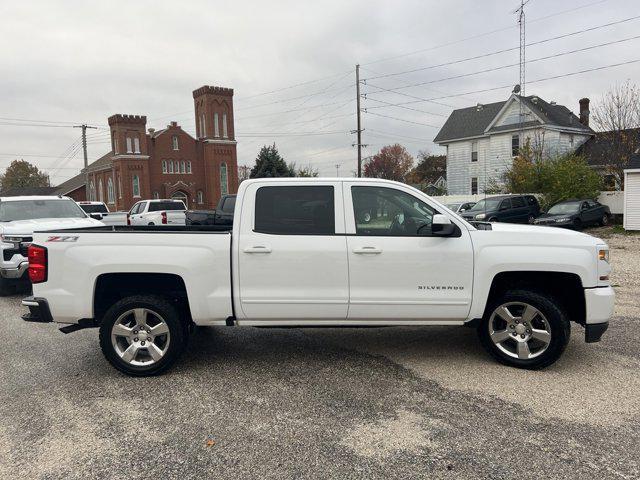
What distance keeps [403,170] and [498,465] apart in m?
83.3

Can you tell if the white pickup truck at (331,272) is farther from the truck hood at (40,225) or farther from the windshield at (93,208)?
the windshield at (93,208)

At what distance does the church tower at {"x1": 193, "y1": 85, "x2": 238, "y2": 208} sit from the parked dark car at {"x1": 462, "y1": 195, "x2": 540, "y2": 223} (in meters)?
43.3

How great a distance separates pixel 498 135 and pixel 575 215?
63.8ft

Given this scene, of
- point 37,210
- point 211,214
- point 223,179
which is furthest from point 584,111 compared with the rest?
point 37,210

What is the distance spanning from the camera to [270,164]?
47500mm

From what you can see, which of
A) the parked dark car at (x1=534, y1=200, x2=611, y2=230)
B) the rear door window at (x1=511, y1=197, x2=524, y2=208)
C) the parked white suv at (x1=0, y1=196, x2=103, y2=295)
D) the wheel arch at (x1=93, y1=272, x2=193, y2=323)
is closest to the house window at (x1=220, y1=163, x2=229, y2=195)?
the rear door window at (x1=511, y1=197, x2=524, y2=208)

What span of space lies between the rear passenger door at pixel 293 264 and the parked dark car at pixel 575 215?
18.9 metres

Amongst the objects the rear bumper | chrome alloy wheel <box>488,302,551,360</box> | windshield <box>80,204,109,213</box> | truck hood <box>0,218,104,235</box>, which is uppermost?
windshield <box>80,204,109,213</box>

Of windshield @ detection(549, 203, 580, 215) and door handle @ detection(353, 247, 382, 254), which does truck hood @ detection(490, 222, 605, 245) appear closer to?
door handle @ detection(353, 247, 382, 254)

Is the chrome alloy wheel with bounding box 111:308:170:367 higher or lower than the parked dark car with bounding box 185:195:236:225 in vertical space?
lower

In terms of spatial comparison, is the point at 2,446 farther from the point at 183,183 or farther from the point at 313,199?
the point at 183,183

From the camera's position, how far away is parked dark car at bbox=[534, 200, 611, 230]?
21766 millimetres

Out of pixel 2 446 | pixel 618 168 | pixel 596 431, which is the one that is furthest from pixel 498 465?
pixel 618 168

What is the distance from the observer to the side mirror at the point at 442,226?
4.66 m
